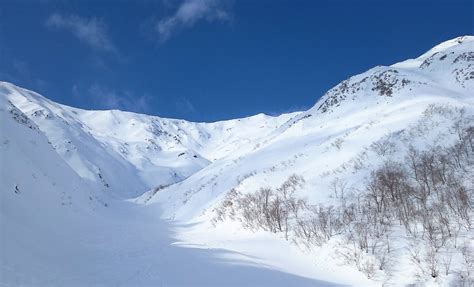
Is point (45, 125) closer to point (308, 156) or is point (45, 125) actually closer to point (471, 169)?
point (308, 156)

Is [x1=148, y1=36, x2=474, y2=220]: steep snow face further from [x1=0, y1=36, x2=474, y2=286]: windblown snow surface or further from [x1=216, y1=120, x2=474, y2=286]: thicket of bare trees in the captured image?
[x1=216, y1=120, x2=474, y2=286]: thicket of bare trees

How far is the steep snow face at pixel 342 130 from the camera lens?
105ft

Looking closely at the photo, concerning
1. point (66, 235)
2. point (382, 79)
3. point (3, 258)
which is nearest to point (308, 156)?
point (66, 235)

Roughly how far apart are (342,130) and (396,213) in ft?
96.1

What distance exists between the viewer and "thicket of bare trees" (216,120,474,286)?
1488 centimetres

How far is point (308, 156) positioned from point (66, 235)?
24.7m

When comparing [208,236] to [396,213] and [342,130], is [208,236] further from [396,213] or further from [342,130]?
[342,130]

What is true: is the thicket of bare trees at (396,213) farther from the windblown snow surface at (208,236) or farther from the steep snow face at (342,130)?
the steep snow face at (342,130)

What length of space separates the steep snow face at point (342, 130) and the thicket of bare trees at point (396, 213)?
2.14 meters

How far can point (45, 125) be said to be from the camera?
150m

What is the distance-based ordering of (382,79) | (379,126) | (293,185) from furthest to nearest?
(382,79) → (379,126) → (293,185)

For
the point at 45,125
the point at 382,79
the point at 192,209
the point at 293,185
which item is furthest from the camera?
the point at 45,125

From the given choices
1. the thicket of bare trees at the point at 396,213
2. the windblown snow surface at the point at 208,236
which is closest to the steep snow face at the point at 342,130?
the windblown snow surface at the point at 208,236

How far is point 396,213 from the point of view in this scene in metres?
19.3
